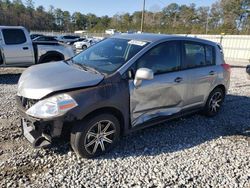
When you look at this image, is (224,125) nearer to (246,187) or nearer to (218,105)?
(218,105)

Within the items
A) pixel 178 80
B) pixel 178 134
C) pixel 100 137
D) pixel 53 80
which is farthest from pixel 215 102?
pixel 53 80

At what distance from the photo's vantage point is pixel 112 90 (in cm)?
340

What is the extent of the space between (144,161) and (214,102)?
2.72 meters

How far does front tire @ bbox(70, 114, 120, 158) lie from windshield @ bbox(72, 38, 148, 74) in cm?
75

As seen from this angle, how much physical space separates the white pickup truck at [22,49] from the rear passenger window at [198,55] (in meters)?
5.97

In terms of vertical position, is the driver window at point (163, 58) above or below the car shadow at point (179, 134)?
above

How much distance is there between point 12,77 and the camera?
9008 millimetres

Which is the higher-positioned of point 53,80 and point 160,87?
point 53,80

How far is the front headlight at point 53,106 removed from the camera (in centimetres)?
302

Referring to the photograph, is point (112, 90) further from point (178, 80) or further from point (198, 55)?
point (198, 55)

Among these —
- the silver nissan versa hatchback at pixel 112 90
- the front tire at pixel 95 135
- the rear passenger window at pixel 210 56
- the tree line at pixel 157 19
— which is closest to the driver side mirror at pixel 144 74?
the silver nissan versa hatchback at pixel 112 90

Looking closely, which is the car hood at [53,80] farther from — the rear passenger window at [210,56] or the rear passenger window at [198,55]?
the rear passenger window at [210,56]

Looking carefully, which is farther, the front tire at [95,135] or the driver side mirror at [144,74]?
the driver side mirror at [144,74]

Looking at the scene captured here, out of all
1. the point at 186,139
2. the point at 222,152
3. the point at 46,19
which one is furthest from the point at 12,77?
the point at 46,19
